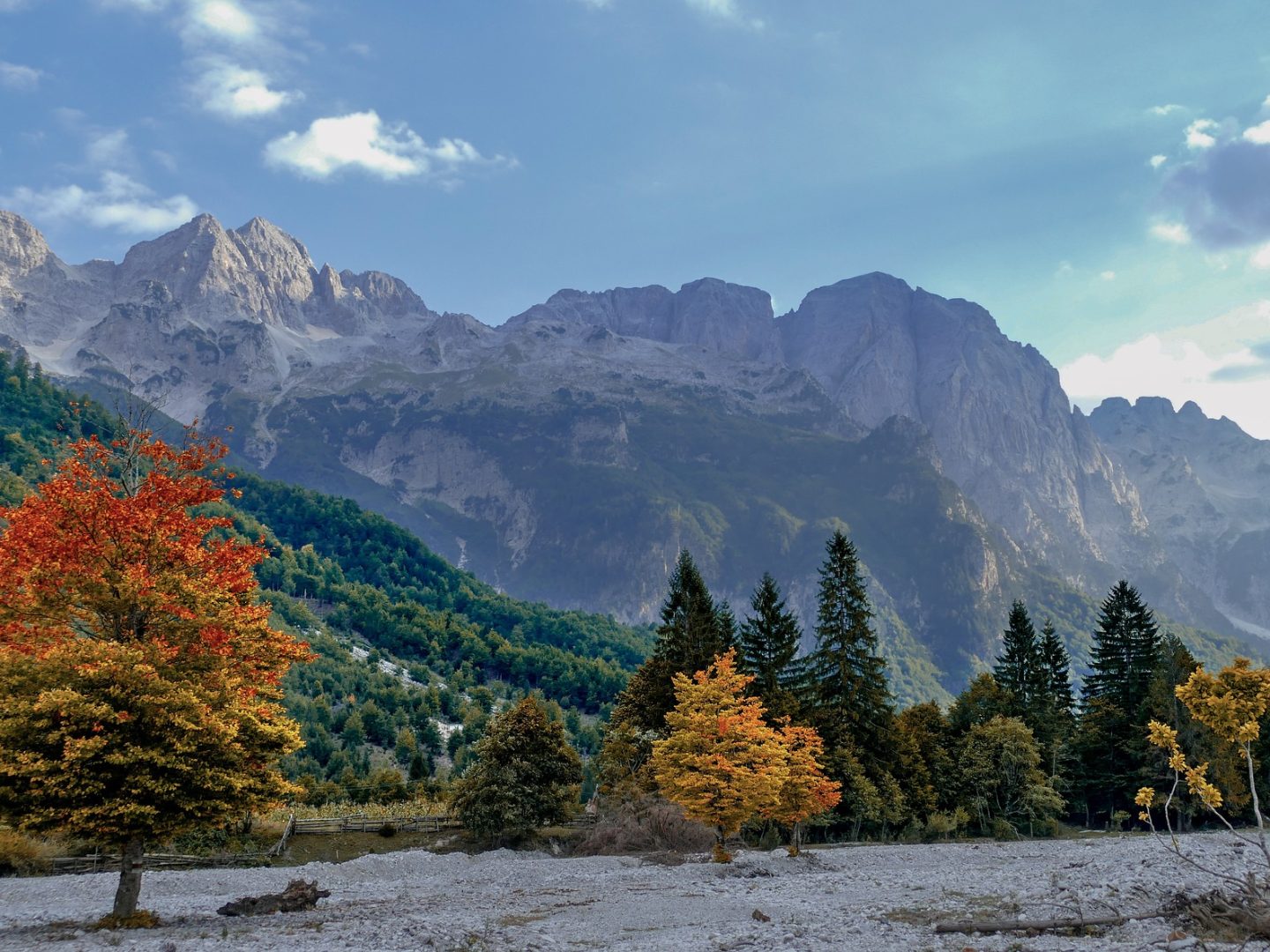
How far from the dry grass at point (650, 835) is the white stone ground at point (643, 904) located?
253 inches

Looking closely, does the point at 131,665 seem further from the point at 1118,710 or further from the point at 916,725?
the point at 1118,710

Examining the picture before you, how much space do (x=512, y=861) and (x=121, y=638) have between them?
3025 cm

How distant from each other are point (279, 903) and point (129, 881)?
15.0ft

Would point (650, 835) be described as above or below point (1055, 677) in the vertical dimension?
below

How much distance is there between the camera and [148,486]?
28844 mm

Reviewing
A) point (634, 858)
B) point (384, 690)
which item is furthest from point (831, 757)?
point (384, 690)

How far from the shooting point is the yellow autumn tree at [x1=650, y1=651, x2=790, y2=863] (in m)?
42.8

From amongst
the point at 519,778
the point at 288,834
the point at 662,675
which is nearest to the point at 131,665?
the point at 519,778

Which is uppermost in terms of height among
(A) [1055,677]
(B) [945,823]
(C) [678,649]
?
(C) [678,649]

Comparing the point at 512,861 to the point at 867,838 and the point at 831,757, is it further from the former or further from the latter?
the point at 867,838

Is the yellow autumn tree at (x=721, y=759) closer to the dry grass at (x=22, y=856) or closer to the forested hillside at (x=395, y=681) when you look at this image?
the dry grass at (x=22, y=856)

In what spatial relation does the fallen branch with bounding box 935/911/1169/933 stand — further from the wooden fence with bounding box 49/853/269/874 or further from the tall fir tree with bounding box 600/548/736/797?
the tall fir tree with bounding box 600/548/736/797

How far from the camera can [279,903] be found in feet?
87.5

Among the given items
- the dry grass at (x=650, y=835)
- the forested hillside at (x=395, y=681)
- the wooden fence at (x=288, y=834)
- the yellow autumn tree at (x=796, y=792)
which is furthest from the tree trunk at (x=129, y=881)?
the forested hillside at (x=395, y=681)
